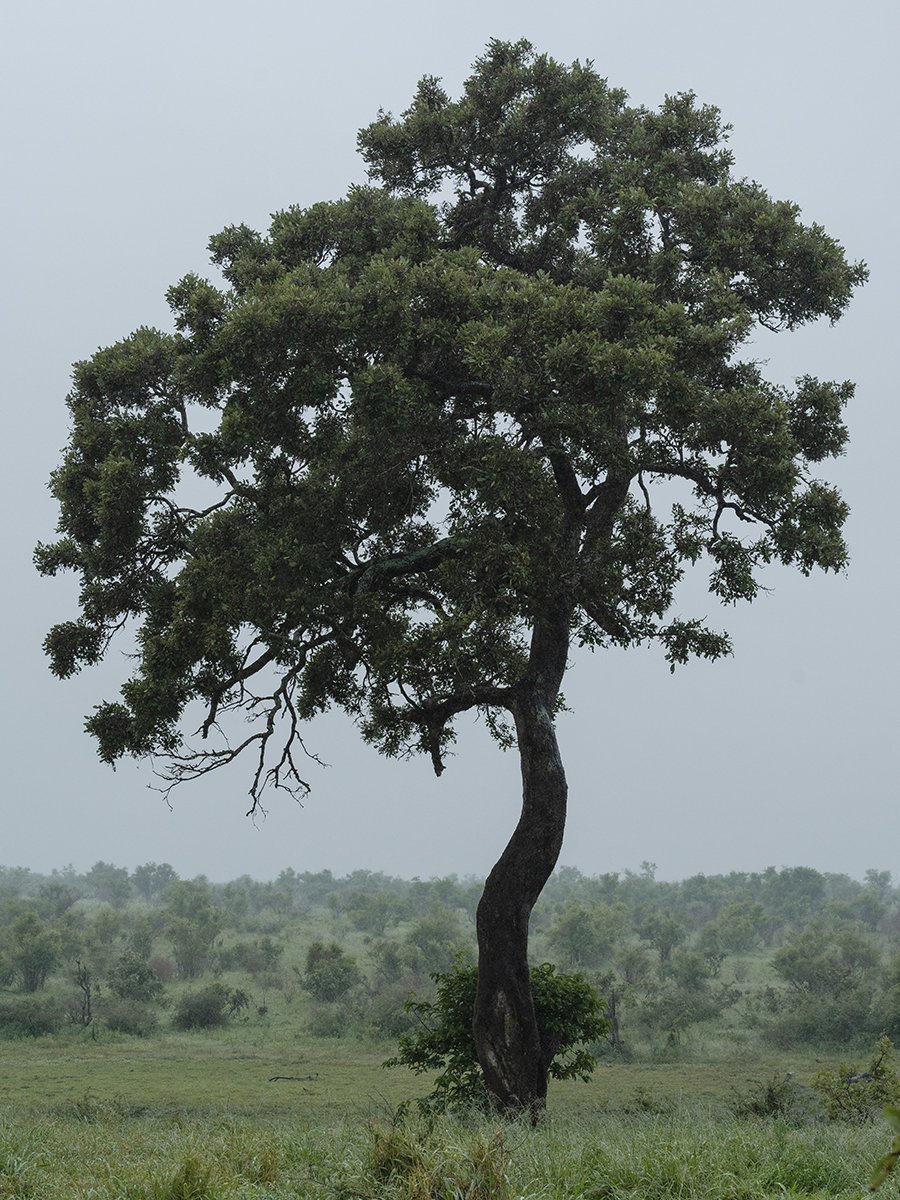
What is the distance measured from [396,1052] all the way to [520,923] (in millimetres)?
23643

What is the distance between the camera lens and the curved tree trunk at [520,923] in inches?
671

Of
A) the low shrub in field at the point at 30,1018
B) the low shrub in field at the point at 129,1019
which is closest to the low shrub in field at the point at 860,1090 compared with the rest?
the low shrub in field at the point at 129,1019

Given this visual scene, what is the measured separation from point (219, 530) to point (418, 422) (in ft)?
13.5

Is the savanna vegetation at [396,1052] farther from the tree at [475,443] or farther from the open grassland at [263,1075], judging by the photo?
the tree at [475,443]

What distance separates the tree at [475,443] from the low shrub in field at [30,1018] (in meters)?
29.0

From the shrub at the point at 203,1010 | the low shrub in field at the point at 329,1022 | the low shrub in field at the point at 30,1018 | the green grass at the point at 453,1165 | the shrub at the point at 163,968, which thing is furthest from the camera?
the shrub at the point at 163,968

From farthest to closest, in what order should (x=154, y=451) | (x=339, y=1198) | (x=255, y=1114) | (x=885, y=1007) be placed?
(x=885, y=1007), (x=255, y=1114), (x=154, y=451), (x=339, y=1198)

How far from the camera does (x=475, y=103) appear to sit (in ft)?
67.8

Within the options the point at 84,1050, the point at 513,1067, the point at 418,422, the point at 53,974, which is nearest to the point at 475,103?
the point at 418,422

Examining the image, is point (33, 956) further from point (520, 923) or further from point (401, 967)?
point (520, 923)

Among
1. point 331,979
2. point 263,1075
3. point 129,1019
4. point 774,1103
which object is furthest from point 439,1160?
point 331,979

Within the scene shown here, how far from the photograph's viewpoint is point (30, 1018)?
141 feet

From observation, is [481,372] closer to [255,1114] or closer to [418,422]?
[418,422]

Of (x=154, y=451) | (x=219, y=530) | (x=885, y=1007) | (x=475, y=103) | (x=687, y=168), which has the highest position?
(x=475, y=103)
